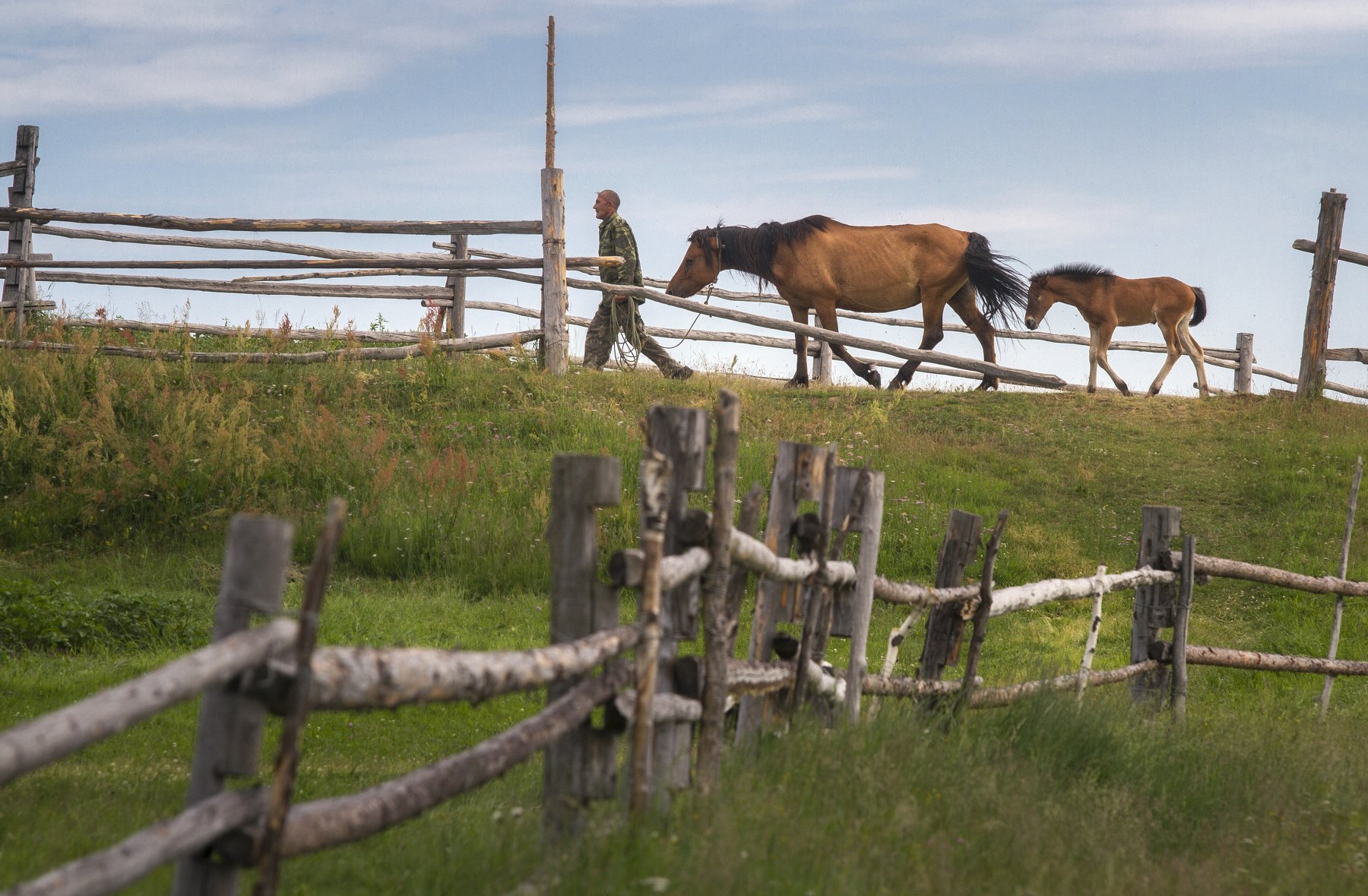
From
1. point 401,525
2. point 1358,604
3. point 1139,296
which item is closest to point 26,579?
point 401,525

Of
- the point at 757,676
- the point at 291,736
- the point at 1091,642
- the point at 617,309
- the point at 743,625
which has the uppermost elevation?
the point at 617,309

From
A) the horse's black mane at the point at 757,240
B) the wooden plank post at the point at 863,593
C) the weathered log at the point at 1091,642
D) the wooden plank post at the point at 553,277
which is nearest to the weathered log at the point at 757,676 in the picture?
the wooden plank post at the point at 863,593

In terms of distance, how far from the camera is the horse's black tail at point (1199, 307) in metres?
14.8

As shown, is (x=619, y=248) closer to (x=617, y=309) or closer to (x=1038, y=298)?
(x=617, y=309)

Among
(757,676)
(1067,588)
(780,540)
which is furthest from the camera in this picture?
(1067,588)

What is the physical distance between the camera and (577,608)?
3070mm

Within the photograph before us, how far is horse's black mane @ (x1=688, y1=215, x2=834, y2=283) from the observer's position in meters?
14.3

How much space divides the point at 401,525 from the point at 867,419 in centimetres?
519

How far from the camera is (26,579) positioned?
7957mm

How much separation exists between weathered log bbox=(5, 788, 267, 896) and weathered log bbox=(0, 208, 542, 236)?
420 inches

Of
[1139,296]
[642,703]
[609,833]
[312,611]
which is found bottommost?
[609,833]

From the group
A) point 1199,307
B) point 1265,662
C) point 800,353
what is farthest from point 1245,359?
point 1265,662

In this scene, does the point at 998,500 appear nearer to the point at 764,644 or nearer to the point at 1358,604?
the point at 1358,604

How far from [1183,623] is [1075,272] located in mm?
8890
